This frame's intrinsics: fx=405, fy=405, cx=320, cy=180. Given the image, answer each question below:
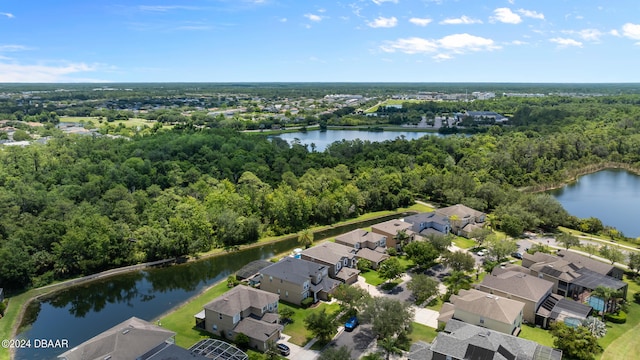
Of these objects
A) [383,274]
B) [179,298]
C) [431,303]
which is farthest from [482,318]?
[179,298]

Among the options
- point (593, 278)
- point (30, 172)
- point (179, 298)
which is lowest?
point (179, 298)

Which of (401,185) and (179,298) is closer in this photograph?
(179,298)

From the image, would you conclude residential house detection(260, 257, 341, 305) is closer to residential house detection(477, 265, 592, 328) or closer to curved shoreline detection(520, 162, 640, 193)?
residential house detection(477, 265, 592, 328)

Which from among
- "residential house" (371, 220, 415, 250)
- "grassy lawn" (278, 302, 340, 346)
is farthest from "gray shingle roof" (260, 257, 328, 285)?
"residential house" (371, 220, 415, 250)

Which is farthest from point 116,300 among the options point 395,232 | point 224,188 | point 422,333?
point 395,232

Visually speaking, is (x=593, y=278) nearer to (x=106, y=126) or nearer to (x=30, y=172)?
(x=30, y=172)

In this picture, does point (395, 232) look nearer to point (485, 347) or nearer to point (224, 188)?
point (485, 347)

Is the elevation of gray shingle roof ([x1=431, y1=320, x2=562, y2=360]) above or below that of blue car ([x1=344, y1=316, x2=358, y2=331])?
above
